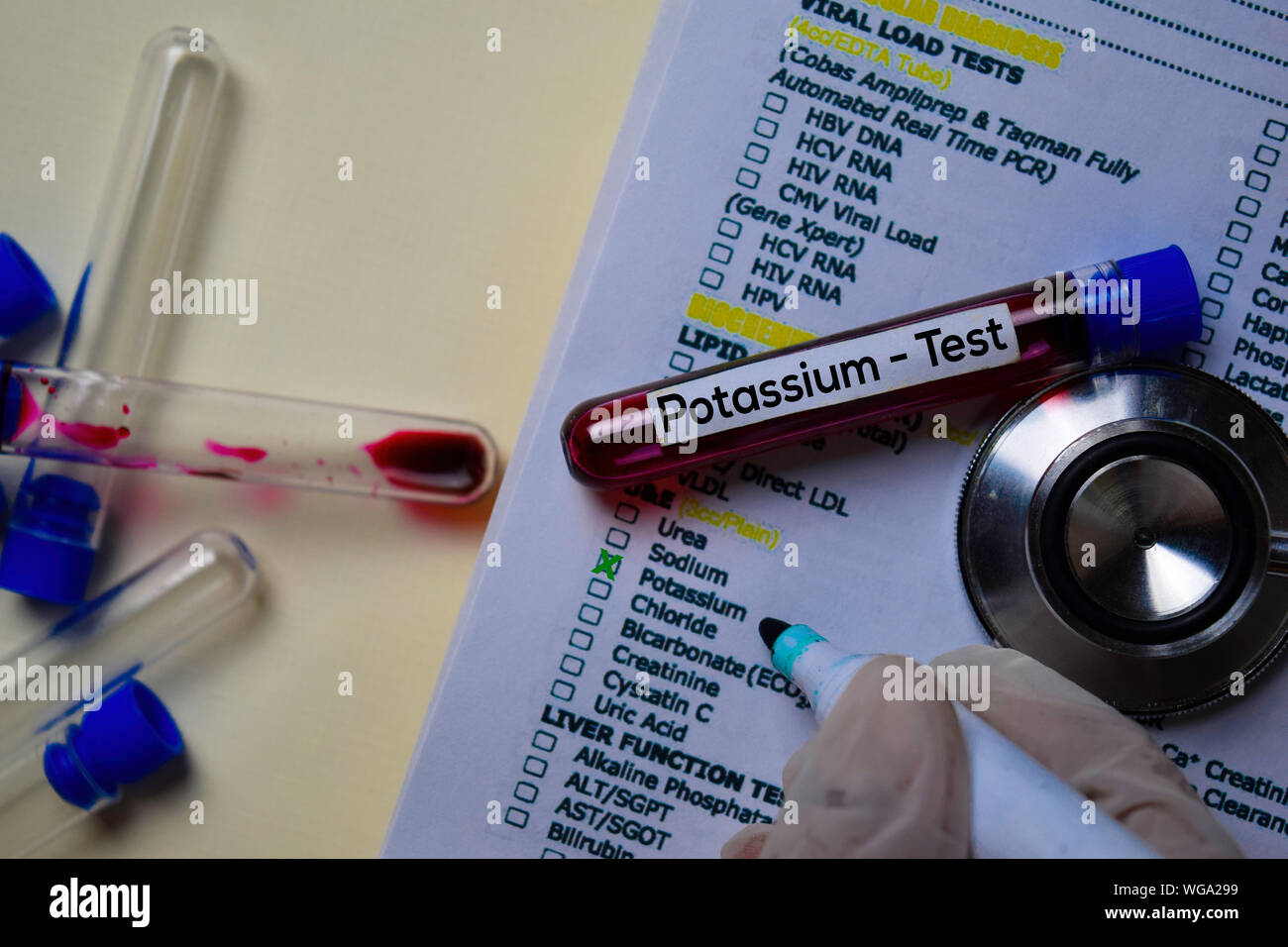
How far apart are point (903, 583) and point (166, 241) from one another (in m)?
0.57

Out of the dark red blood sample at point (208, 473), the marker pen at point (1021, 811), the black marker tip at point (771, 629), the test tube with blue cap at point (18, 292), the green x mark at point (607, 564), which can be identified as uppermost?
the test tube with blue cap at point (18, 292)

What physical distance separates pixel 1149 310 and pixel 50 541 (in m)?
0.74

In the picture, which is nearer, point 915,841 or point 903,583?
point 915,841

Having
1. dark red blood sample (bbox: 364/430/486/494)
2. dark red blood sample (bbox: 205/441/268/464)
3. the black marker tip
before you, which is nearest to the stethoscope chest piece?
the black marker tip

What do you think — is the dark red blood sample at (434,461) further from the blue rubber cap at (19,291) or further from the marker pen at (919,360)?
the blue rubber cap at (19,291)

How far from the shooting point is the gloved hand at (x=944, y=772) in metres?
0.50

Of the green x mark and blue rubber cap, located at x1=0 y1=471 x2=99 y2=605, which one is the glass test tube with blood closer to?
blue rubber cap, located at x1=0 y1=471 x2=99 y2=605

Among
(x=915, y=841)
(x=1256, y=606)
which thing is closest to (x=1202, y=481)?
(x=1256, y=606)

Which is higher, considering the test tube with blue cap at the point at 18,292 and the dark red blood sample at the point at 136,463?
the test tube with blue cap at the point at 18,292

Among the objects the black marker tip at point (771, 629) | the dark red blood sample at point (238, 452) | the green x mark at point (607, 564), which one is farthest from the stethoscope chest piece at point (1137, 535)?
the dark red blood sample at point (238, 452)

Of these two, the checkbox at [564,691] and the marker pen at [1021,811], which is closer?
the marker pen at [1021,811]

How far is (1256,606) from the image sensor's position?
1.97 feet

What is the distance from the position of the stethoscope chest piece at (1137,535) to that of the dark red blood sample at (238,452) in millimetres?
496

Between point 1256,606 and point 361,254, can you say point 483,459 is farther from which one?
point 1256,606
